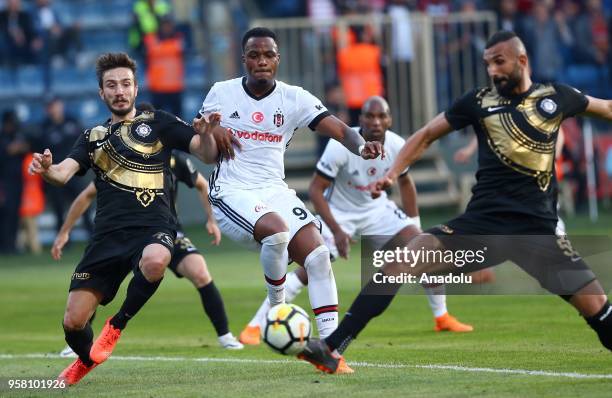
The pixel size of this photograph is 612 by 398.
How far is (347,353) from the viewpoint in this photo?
1046 cm

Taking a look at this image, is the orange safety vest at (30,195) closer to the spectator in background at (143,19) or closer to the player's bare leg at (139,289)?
the spectator in background at (143,19)

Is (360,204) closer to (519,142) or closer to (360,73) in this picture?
(519,142)

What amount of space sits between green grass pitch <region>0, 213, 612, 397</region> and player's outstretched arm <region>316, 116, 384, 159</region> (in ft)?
5.20

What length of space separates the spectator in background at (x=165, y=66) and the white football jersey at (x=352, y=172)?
11.1m

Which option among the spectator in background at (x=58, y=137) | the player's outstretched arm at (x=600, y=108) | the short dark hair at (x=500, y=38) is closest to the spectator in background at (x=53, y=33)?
the spectator in background at (x=58, y=137)

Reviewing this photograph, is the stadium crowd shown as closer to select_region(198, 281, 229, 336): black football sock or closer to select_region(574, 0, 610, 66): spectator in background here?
select_region(574, 0, 610, 66): spectator in background

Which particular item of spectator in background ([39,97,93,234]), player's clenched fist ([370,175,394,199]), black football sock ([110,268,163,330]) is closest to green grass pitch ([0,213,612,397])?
black football sock ([110,268,163,330])

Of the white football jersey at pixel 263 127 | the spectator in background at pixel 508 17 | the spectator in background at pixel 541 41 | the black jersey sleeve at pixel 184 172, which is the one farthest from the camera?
the spectator in background at pixel 541 41

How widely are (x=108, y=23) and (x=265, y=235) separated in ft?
59.3

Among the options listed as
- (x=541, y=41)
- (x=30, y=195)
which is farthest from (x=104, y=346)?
(x=541, y=41)

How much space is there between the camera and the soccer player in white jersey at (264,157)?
9.45 metres

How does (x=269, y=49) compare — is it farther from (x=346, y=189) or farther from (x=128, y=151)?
(x=346, y=189)

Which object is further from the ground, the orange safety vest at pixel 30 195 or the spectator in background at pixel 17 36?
the spectator in background at pixel 17 36

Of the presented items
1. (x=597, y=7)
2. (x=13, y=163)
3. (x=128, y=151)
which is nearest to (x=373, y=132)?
(x=128, y=151)
